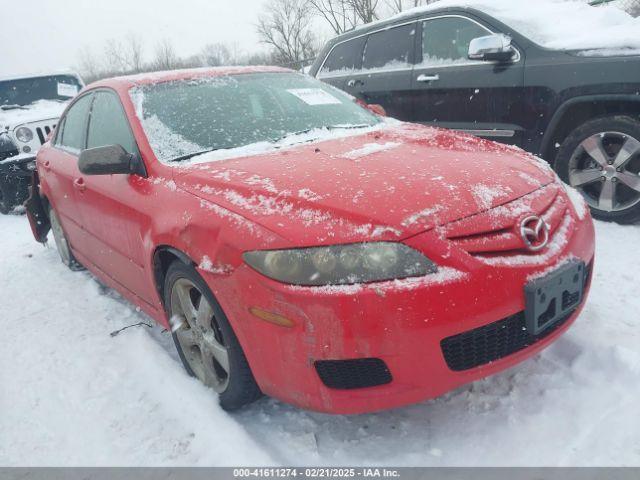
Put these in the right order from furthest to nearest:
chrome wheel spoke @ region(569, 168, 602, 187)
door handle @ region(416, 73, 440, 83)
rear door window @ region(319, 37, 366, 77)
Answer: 1. rear door window @ region(319, 37, 366, 77)
2. door handle @ region(416, 73, 440, 83)
3. chrome wheel spoke @ region(569, 168, 602, 187)

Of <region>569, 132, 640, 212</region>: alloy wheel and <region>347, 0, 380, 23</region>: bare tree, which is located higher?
<region>347, 0, 380, 23</region>: bare tree

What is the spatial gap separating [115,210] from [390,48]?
3548 mm

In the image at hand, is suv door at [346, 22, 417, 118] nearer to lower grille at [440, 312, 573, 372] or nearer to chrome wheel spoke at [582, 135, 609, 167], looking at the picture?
chrome wheel spoke at [582, 135, 609, 167]

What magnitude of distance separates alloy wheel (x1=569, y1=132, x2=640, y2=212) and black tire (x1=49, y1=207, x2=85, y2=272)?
13.3ft

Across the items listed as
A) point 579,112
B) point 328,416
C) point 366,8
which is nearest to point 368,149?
point 328,416

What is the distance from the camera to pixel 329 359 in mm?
1653

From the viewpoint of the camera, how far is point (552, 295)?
5.77 feet

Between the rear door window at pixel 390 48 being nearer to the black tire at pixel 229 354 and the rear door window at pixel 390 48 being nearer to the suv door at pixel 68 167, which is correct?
the suv door at pixel 68 167

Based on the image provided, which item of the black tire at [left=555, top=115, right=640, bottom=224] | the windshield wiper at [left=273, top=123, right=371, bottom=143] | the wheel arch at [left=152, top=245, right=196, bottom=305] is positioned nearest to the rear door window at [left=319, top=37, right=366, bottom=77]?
the black tire at [left=555, top=115, right=640, bottom=224]

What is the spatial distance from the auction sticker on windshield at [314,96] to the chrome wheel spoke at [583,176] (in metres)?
1.88

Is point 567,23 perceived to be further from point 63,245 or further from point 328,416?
point 63,245

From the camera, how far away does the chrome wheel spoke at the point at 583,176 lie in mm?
3579

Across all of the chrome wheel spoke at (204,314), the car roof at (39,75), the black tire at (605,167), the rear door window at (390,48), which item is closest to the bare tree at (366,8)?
the car roof at (39,75)

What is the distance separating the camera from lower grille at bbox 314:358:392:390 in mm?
1654
